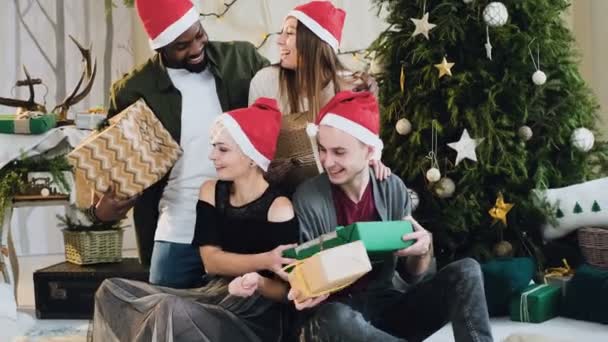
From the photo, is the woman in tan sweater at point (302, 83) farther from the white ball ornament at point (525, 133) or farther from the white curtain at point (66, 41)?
the white curtain at point (66, 41)

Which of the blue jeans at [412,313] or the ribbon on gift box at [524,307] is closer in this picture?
the blue jeans at [412,313]

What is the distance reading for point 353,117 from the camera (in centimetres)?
243

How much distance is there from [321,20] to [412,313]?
3.21 feet

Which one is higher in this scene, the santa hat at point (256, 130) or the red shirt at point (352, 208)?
the santa hat at point (256, 130)

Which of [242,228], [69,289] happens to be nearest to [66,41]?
[69,289]

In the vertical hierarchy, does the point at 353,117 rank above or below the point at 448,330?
above

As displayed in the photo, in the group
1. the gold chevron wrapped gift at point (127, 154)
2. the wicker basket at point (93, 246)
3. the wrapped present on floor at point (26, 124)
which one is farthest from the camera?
the wicker basket at point (93, 246)

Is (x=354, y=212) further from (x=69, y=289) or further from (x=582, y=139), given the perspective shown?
(x=69, y=289)

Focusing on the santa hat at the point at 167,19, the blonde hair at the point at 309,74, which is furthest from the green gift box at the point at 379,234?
the santa hat at the point at 167,19

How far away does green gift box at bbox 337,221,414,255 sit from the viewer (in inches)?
86.0

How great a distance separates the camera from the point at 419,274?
2496mm

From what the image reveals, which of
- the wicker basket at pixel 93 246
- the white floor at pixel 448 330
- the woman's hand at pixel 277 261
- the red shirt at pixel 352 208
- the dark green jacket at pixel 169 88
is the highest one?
the dark green jacket at pixel 169 88

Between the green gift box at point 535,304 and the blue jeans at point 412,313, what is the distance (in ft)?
3.49

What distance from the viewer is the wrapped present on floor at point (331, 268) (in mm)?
2102
